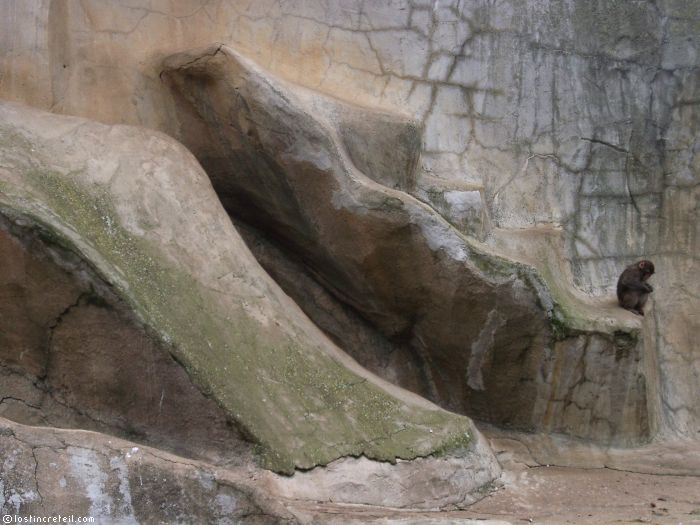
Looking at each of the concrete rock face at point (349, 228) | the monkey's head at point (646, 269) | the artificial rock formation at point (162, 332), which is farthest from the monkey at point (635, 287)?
the artificial rock formation at point (162, 332)

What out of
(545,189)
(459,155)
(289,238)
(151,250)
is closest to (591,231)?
(545,189)

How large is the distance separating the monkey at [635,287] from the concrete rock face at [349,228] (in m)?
0.18

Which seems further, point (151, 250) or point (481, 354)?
point (481, 354)

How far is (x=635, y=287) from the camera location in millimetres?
6820

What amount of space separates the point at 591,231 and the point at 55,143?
350cm

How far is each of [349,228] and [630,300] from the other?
191 cm

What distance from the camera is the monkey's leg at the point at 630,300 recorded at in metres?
6.72

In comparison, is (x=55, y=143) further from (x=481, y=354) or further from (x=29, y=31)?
(x=481, y=354)

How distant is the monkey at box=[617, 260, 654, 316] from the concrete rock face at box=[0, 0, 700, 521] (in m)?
0.18

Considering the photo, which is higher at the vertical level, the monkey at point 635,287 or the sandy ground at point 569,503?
the monkey at point 635,287

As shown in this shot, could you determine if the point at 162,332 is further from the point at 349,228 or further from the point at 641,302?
the point at 641,302

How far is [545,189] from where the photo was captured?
7.27m

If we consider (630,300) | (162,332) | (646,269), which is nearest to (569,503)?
(630,300)

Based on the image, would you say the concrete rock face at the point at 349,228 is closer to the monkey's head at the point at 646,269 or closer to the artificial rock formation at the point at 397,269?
the artificial rock formation at the point at 397,269
